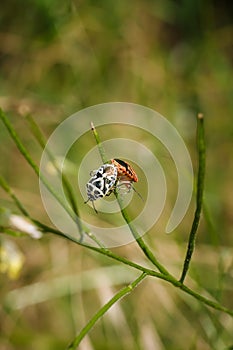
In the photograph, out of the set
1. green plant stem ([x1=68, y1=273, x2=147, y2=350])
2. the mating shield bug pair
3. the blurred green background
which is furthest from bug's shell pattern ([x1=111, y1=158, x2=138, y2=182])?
the blurred green background

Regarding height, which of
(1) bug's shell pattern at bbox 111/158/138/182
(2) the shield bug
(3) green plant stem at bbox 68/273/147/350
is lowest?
(3) green plant stem at bbox 68/273/147/350

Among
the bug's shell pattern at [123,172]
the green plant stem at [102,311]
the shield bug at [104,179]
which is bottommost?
the green plant stem at [102,311]

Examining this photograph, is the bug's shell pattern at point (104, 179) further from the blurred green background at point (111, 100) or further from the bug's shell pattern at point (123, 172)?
the blurred green background at point (111, 100)

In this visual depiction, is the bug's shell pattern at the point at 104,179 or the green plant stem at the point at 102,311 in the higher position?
the bug's shell pattern at the point at 104,179

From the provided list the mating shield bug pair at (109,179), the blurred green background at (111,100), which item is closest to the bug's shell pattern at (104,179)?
the mating shield bug pair at (109,179)

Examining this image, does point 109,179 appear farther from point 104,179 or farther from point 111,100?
point 111,100

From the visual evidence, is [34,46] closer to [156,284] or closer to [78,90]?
[78,90]

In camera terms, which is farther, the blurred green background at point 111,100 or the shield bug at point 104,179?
the blurred green background at point 111,100

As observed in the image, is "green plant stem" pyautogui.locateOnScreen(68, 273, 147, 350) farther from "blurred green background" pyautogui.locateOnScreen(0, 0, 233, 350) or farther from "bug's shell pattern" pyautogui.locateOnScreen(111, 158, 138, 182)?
"blurred green background" pyautogui.locateOnScreen(0, 0, 233, 350)

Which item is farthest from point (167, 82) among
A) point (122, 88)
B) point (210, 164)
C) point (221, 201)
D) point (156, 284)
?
point (156, 284)
